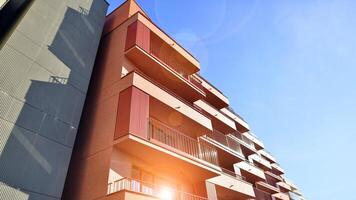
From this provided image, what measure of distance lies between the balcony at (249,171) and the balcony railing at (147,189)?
10670 mm

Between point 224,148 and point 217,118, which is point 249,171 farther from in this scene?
point 217,118

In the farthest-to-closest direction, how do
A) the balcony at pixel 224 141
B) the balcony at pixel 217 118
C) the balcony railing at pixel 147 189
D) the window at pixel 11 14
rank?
the balcony at pixel 217 118, the balcony at pixel 224 141, the window at pixel 11 14, the balcony railing at pixel 147 189

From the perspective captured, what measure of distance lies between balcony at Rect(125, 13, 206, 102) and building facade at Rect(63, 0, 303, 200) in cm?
6

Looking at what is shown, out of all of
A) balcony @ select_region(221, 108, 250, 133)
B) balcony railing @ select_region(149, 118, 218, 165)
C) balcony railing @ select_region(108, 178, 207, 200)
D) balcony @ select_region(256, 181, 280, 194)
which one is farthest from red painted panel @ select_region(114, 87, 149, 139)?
balcony @ select_region(256, 181, 280, 194)

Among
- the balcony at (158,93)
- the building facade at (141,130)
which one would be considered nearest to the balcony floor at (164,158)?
the building facade at (141,130)

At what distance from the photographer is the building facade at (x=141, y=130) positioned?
1102 centimetres

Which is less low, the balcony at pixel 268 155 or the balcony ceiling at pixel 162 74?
the balcony at pixel 268 155

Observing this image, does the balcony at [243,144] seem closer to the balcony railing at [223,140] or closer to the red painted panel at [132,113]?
the balcony railing at [223,140]

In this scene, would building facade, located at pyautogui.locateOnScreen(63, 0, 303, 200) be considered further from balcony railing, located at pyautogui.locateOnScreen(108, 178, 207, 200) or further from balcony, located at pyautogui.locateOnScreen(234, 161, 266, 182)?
balcony, located at pyautogui.locateOnScreen(234, 161, 266, 182)

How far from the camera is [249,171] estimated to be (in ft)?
82.8

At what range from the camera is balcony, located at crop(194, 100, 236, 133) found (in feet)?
74.5

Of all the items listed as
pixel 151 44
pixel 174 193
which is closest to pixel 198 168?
pixel 174 193

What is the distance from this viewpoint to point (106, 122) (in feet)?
40.3

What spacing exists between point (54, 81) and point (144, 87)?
4.39 m
